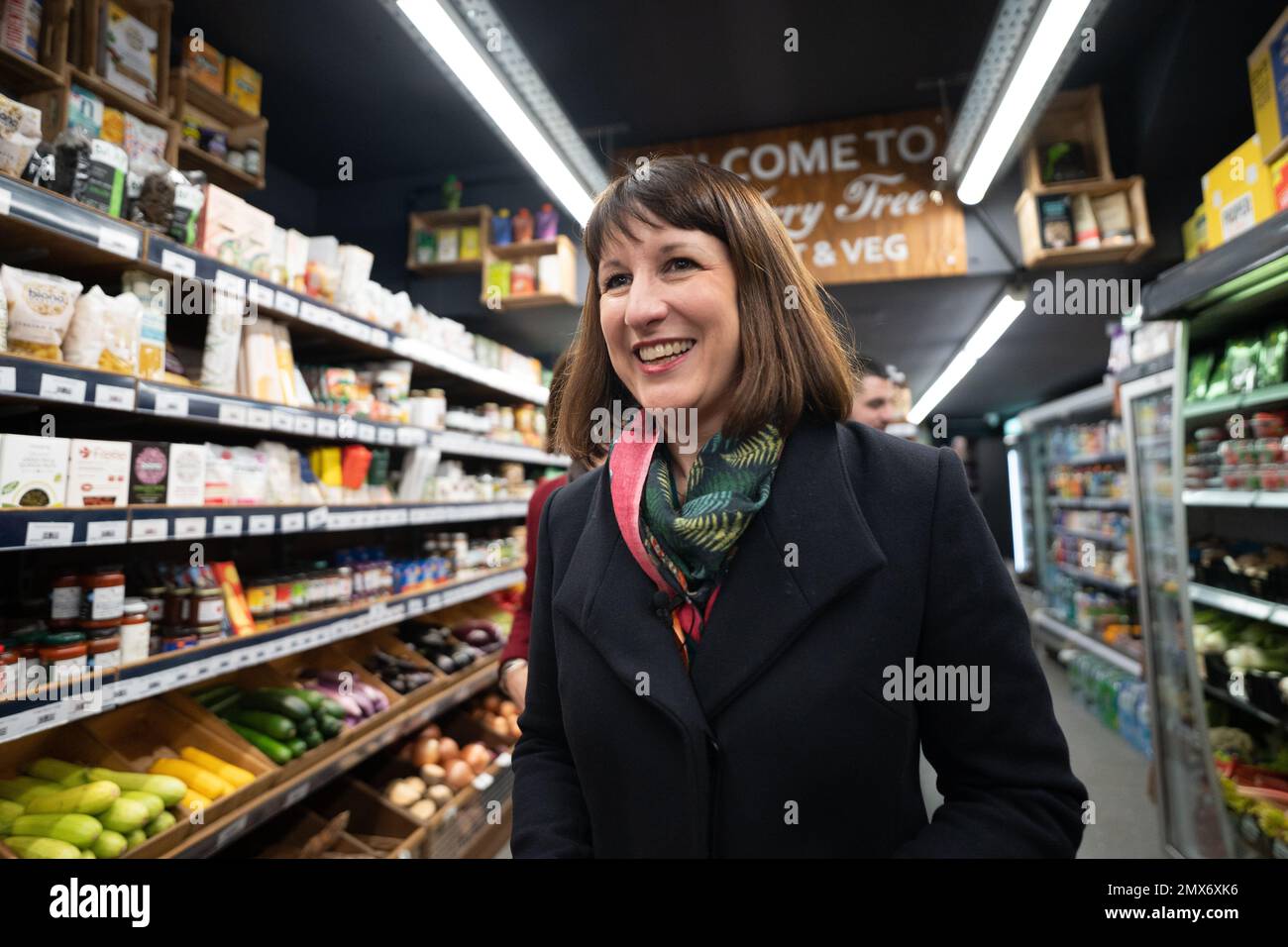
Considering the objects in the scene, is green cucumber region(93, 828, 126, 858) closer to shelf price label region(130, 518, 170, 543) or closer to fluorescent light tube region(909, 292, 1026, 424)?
shelf price label region(130, 518, 170, 543)

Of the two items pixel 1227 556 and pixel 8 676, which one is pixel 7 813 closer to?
pixel 8 676

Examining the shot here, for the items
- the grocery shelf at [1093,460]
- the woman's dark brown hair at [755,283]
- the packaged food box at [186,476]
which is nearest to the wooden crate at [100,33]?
the packaged food box at [186,476]

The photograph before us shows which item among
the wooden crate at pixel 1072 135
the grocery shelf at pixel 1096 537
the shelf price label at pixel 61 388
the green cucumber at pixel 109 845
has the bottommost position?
the green cucumber at pixel 109 845

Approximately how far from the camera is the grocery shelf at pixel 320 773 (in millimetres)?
1715

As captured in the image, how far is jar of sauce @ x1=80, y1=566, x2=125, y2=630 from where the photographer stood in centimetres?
154

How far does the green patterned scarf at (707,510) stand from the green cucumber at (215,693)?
7.07 feet

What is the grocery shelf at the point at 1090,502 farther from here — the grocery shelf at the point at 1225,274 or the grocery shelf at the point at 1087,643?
the grocery shelf at the point at 1225,274

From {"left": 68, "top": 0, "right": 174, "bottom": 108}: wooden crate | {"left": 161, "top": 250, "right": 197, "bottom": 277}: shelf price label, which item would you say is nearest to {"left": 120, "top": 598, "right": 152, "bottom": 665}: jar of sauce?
{"left": 161, "top": 250, "right": 197, "bottom": 277}: shelf price label

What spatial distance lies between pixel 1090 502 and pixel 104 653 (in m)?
7.04

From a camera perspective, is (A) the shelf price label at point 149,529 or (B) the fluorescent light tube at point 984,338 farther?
(B) the fluorescent light tube at point 984,338

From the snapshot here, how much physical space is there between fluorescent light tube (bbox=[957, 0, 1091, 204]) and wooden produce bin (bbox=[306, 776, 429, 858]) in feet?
12.5

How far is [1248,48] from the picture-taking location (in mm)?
2922

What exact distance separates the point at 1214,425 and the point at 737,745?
324 centimetres
